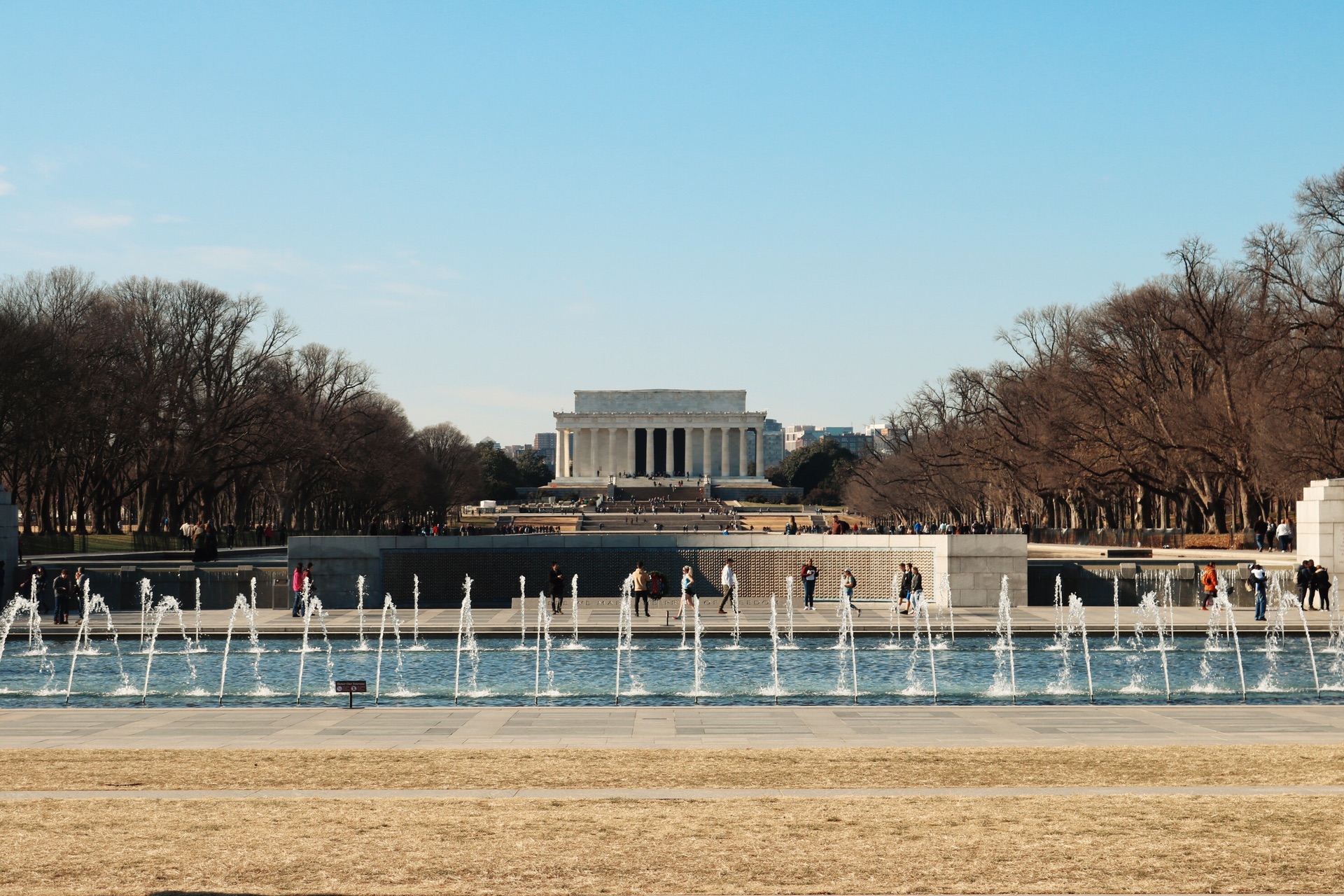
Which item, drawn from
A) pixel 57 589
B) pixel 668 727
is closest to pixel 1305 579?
pixel 668 727

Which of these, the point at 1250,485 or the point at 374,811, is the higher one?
the point at 1250,485

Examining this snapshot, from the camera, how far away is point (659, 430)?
Answer: 170 meters

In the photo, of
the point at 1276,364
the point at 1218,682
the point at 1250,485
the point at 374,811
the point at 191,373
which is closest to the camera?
the point at 374,811

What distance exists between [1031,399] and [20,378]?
45978 mm

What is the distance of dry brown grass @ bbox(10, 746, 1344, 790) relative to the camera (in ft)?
38.6

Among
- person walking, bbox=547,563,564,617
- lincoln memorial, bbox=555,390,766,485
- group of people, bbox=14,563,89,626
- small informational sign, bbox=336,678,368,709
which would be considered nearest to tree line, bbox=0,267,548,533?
group of people, bbox=14,563,89,626

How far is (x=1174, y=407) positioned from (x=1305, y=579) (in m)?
29.4

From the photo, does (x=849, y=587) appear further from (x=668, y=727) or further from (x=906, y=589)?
(x=668, y=727)

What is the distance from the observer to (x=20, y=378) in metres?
51.1

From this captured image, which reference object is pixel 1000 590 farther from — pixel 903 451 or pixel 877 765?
pixel 903 451

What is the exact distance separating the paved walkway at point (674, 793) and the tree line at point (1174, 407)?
37.2 metres

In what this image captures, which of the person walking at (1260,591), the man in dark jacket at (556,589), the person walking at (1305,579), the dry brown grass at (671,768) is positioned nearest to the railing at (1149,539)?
the person walking at (1305,579)

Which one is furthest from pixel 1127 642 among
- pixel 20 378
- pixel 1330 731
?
pixel 20 378

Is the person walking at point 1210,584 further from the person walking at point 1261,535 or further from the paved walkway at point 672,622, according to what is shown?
the person walking at point 1261,535
